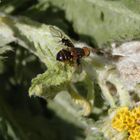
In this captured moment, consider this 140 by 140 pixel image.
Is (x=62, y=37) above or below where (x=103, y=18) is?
above

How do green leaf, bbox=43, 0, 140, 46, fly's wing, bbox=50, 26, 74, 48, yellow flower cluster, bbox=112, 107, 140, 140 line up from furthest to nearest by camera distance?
green leaf, bbox=43, 0, 140, 46, fly's wing, bbox=50, 26, 74, 48, yellow flower cluster, bbox=112, 107, 140, 140

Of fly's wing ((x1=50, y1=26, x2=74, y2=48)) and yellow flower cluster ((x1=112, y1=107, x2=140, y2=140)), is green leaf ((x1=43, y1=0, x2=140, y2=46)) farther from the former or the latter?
yellow flower cluster ((x1=112, y1=107, x2=140, y2=140))

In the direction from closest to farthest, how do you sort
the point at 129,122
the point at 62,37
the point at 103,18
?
the point at 129,122 < the point at 62,37 < the point at 103,18

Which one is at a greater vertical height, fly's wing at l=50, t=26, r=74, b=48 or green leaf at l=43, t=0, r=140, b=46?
fly's wing at l=50, t=26, r=74, b=48

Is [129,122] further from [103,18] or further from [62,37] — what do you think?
[103,18]

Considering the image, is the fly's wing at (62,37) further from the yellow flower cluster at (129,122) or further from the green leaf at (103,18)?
the yellow flower cluster at (129,122)

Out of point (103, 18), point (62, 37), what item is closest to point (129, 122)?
point (62, 37)

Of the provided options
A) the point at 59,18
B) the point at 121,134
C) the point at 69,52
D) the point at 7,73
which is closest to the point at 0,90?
the point at 7,73

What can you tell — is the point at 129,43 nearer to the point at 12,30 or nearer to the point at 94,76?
the point at 94,76

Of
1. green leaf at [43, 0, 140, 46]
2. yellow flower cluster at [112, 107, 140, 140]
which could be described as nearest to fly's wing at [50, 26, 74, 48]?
green leaf at [43, 0, 140, 46]
